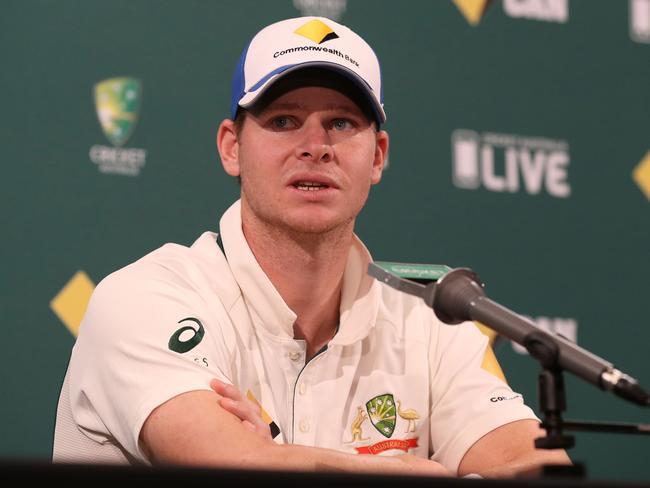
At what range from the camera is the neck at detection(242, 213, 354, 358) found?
2279mm

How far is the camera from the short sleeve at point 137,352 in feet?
6.12

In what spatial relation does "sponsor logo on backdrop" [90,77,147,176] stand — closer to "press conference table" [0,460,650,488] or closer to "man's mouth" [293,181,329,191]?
"man's mouth" [293,181,329,191]

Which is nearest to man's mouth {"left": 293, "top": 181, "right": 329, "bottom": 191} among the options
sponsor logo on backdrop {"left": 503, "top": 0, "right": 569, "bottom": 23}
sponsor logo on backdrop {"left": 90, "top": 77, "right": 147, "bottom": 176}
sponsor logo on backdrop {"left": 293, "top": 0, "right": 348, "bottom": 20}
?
sponsor logo on backdrop {"left": 90, "top": 77, "right": 147, "bottom": 176}

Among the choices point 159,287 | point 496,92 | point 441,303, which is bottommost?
point 441,303

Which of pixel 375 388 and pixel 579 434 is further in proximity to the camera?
pixel 579 434

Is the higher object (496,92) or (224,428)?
(496,92)

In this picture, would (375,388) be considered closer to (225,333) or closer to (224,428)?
(225,333)

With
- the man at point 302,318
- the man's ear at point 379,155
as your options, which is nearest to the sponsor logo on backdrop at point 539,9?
the man's ear at point 379,155

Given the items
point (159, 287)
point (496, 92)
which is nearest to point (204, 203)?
point (159, 287)

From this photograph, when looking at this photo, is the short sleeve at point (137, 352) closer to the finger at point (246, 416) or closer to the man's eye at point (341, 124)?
the finger at point (246, 416)

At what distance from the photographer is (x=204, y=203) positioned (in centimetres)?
279

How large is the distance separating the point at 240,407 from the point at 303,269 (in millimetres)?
539

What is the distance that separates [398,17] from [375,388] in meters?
1.29

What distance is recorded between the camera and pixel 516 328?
4.40 ft
